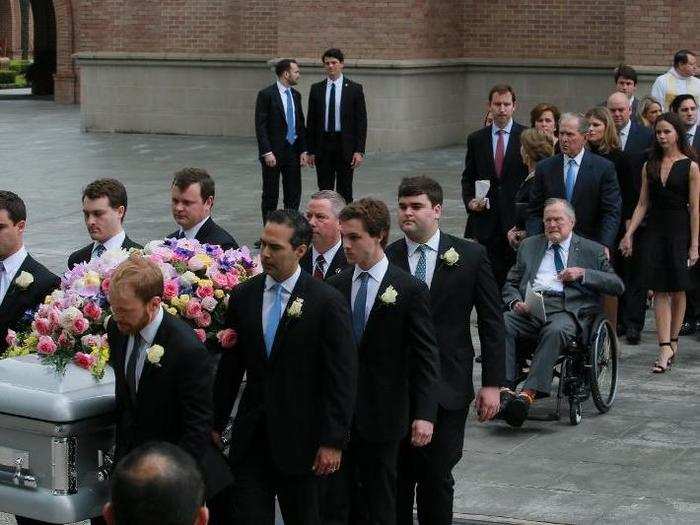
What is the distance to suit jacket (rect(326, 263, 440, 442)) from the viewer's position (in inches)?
269

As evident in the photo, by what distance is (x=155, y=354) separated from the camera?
5910mm

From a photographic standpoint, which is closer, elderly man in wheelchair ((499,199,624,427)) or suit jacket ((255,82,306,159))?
elderly man in wheelchair ((499,199,624,427))

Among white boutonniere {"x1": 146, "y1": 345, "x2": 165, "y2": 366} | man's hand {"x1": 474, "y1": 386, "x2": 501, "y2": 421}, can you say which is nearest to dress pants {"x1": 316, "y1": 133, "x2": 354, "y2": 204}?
man's hand {"x1": 474, "y1": 386, "x2": 501, "y2": 421}

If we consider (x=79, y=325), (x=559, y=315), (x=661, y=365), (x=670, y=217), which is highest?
(x=79, y=325)

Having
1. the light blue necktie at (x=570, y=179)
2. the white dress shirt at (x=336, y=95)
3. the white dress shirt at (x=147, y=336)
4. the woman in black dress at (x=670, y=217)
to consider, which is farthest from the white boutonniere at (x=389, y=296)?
the white dress shirt at (x=336, y=95)

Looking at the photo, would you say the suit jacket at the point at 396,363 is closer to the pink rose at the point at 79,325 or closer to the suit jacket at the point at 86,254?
the pink rose at the point at 79,325

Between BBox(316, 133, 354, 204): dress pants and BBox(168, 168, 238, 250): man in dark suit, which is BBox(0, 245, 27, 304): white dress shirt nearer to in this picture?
BBox(168, 168, 238, 250): man in dark suit

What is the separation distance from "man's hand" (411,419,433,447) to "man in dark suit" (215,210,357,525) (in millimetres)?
488

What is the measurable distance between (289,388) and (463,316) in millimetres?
1304

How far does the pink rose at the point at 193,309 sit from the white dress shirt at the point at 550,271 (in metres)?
3.71

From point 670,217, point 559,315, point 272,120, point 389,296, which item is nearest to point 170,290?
point 389,296

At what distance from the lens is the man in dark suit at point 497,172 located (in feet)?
39.7

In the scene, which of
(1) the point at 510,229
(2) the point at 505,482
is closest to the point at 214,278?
(2) the point at 505,482

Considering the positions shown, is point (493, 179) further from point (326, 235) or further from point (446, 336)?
point (446, 336)
